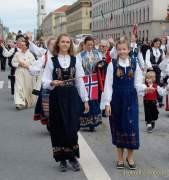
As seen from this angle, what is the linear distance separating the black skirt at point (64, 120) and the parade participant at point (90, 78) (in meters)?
3.20

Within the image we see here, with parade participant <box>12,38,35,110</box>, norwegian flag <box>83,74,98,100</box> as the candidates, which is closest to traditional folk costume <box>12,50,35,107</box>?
parade participant <box>12,38,35,110</box>

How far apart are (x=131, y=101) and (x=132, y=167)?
0.82 meters

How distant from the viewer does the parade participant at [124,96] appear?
7195 mm

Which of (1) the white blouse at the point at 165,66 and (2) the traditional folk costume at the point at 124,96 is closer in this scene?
(2) the traditional folk costume at the point at 124,96

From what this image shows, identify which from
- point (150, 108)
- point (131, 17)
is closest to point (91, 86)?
point (150, 108)

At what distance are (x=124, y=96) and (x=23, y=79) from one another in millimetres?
7407

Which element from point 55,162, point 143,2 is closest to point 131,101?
point 55,162

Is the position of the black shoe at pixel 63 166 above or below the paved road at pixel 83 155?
above

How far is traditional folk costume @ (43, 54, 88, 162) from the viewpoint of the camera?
7.13 m

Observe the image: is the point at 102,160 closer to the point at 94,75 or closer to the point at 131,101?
the point at 131,101

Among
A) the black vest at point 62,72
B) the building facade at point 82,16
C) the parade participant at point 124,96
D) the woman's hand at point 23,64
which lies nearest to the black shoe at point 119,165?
the parade participant at point 124,96

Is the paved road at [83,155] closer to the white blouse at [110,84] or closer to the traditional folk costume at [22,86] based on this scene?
the white blouse at [110,84]

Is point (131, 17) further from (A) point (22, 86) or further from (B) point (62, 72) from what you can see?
(B) point (62, 72)

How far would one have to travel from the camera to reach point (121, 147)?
7297 mm
